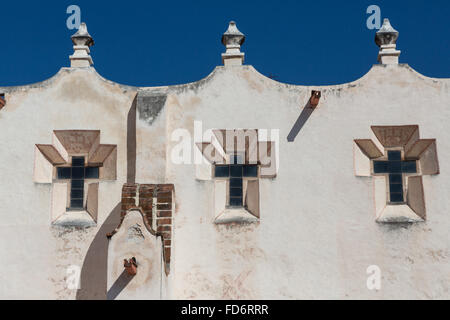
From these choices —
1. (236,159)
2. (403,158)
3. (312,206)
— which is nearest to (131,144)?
(236,159)

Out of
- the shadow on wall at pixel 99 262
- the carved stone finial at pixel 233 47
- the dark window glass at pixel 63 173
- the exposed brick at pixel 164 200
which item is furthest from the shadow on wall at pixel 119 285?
the carved stone finial at pixel 233 47

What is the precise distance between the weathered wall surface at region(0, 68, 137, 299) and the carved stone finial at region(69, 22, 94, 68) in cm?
24

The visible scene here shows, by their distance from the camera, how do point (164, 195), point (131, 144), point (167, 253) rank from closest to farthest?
point (167, 253) → point (164, 195) → point (131, 144)

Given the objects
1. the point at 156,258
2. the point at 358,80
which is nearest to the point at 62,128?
the point at 156,258

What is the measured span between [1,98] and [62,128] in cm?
160

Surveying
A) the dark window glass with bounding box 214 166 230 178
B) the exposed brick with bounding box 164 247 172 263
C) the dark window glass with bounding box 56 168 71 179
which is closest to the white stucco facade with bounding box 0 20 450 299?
the dark window glass with bounding box 214 166 230 178

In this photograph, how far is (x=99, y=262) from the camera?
1552cm

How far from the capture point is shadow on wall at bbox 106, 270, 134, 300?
548 inches

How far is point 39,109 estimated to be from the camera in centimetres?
1659

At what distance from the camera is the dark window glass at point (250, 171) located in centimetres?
1627

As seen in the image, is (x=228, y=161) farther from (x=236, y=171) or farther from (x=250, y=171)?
(x=250, y=171)

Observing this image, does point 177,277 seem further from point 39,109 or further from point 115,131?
point 39,109

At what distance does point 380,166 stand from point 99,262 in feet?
21.9

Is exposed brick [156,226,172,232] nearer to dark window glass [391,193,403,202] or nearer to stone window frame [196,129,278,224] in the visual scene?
stone window frame [196,129,278,224]
